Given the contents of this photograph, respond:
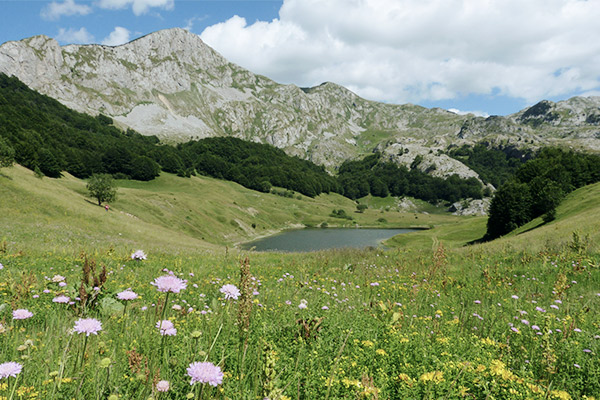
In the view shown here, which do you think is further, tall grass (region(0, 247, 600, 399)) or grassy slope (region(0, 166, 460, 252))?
grassy slope (region(0, 166, 460, 252))

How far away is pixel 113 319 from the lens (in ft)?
16.7

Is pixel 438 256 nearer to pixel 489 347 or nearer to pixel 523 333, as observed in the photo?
pixel 523 333

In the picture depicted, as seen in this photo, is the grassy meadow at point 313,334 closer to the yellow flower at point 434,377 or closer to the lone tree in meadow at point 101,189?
the yellow flower at point 434,377

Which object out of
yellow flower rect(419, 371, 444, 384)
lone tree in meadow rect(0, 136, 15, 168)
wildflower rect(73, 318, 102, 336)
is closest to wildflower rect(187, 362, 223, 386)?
wildflower rect(73, 318, 102, 336)

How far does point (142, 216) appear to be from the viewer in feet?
266

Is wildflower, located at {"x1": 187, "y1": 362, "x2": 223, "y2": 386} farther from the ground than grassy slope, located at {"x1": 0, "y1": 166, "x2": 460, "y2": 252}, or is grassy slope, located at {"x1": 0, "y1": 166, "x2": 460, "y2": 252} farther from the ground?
wildflower, located at {"x1": 187, "y1": 362, "x2": 223, "y2": 386}

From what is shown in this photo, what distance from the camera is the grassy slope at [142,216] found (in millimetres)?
30891

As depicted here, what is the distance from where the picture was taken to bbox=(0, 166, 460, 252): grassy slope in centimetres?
3089

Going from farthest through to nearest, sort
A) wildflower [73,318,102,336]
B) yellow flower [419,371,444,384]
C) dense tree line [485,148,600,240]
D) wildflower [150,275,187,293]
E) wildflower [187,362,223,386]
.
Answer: dense tree line [485,148,600,240]
yellow flower [419,371,444,384]
wildflower [150,275,187,293]
wildflower [73,318,102,336]
wildflower [187,362,223,386]

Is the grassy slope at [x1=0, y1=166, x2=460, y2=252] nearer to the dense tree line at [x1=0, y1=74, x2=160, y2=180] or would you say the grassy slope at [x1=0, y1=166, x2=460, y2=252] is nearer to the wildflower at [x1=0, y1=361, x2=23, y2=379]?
the dense tree line at [x1=0, y1=74, x2=160, y2=180]

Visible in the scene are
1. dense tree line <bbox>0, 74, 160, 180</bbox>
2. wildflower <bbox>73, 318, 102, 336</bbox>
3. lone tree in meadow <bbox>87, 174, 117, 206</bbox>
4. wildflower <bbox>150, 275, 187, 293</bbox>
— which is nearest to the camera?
wildflower <bbox>73, 318, 102, 336</bbox>

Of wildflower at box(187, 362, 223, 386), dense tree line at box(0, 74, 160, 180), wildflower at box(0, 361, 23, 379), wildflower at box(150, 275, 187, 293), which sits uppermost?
dense tree line at box(0, 74, 160, 180)

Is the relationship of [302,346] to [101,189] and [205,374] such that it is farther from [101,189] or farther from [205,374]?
[101,189]

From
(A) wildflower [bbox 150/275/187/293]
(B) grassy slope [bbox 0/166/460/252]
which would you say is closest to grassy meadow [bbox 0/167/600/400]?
(A) wildflower [bbox 150/275/187/293]
